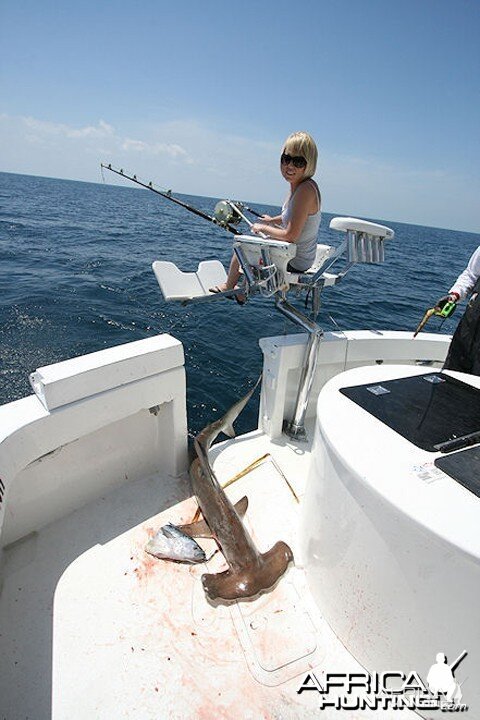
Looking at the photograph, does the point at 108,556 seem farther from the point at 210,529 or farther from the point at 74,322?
the point at 74,322

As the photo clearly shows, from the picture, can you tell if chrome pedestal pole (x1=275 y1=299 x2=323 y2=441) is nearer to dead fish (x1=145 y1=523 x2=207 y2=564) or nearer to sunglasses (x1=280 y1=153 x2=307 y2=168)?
sunglasses (x1=280 y1=153 x2=307 y2=168)

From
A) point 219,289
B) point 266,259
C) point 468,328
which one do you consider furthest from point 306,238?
point 468,328

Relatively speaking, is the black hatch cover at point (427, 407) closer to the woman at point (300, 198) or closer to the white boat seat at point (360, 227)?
the white boat seat at point (360, 227)

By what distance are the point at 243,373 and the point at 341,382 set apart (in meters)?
3.91

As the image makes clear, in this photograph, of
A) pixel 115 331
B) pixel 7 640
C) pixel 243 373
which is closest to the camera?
pixel 7 640

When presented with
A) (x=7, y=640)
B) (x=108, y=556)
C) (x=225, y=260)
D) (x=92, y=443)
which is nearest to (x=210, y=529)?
(x=108, y=556)

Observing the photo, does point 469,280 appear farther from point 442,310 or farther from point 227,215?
point 227,215

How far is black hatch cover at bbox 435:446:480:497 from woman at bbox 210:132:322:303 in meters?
1.75

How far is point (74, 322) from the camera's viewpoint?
725 centimetres

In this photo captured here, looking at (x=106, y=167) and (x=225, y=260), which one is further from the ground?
(x=106, y=167)

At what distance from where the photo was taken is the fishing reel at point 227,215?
3.14 metres

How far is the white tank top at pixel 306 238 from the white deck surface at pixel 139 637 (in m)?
1.94

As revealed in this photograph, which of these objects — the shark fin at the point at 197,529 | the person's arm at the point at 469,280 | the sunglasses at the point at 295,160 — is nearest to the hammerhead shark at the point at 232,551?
the shark fin at the point at 197,529

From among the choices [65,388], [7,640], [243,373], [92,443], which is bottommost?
[243,373]
